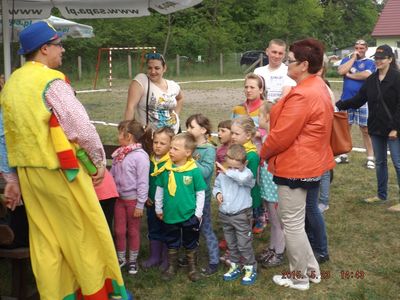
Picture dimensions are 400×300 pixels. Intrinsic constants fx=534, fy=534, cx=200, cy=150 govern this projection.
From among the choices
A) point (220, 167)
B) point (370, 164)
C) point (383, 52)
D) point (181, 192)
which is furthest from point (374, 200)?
point (181, 192)

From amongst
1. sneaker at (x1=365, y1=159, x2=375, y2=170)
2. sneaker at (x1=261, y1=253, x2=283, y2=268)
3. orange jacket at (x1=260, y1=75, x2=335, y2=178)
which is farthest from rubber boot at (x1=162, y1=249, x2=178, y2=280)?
sneaker at (x1=365, y1=159, x2=375, y2=170)

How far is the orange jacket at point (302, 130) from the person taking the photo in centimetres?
365

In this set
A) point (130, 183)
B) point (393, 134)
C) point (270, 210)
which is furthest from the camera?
point (393, 134)

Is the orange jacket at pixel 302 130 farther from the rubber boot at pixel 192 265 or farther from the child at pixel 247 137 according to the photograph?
the rubber boot at pixel 192 265

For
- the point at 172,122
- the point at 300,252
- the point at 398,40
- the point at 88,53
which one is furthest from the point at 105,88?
the point at 398,40

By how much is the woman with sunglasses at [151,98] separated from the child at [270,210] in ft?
3.07

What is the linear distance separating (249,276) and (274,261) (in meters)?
0.39

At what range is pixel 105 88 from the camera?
2172 centimetres

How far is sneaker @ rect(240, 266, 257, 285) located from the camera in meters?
4.17

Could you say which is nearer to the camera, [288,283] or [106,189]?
[106,189]

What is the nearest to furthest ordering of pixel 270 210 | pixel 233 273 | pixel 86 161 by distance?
1. pixel 86 161
2. pixel 233 273
3. pixel 270 210

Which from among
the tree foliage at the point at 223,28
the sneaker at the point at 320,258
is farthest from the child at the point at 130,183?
the tree foliage at the point at 223,28

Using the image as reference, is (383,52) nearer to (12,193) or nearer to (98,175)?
(98,175)

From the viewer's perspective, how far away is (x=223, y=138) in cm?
454
